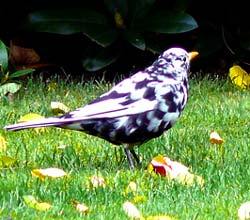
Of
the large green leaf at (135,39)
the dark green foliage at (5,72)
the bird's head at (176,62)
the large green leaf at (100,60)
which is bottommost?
the large green leaf at (100,60)

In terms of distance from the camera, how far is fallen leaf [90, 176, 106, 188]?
4145 mm

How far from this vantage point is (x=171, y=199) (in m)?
3.97

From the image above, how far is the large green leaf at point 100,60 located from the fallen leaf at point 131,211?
371 centimetres

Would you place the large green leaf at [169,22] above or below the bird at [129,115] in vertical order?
below

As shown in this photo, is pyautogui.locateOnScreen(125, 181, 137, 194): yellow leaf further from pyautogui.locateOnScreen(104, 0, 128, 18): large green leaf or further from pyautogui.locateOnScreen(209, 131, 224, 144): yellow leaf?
pyautogui.locateOnScreen(104, 0, 128, 18): large green leaf

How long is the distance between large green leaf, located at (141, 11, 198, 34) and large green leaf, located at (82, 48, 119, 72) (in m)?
0.37

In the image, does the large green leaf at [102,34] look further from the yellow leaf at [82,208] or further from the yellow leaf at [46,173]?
the yellow leaf at [82,208]

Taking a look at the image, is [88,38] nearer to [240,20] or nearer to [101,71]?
[101,71]

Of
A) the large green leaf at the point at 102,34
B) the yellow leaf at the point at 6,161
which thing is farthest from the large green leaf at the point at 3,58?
the yellow leaf at the point at 6,161

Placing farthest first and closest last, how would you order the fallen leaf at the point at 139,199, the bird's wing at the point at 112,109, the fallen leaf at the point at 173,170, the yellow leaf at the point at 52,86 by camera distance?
the yellow leaf at the point at 52,86
the bird's wing at the point at 112,109
the fallen leaf at the point at 173,170
the fallen leaf at the point at 139,199

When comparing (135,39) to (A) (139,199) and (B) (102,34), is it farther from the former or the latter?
(A) (139,199)

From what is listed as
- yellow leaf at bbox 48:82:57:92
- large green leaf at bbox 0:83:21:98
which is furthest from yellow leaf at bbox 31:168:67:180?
yellow leaf at bbox 48:82:57:92

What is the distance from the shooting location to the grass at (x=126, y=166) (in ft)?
12.5

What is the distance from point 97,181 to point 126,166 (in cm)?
45
